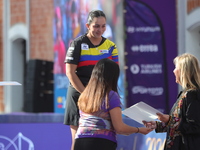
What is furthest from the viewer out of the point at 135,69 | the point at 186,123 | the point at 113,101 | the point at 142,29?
the point at 135,69

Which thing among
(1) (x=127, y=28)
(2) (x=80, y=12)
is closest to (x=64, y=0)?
(2) (x=80, y=12)

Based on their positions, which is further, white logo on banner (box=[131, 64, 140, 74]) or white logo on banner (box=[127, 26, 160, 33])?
white logo on banner (box=[131, 64, 140, 74])

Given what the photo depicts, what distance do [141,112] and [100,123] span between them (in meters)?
0.42

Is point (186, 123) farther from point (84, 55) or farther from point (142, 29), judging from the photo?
point (142, 29)

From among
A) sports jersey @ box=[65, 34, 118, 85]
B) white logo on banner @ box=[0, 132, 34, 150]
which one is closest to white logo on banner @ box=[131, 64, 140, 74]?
white logo on banner @ box=[0, 132, 34, 150]

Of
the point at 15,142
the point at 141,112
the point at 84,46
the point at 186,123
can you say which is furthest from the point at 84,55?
the point at 15,142

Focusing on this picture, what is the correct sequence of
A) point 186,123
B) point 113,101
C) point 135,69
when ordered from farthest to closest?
1. point 135,69
2. point 186,123
3. point 113,101

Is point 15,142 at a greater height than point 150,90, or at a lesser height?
lesser

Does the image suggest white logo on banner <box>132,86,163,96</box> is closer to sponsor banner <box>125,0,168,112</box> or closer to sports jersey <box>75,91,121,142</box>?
sponsor banner <box>125,0,168,112</box>

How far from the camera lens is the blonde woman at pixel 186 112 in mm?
4891

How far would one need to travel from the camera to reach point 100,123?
4.83 meters

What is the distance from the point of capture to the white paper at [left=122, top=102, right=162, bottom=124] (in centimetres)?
500

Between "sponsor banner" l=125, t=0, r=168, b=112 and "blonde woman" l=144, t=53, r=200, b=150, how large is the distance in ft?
21.7

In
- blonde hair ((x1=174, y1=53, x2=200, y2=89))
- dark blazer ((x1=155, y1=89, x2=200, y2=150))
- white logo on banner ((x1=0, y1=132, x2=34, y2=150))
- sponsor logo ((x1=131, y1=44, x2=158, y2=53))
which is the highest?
sponsor logo ((x1=131, y1=44, x2=158, y2=53))
